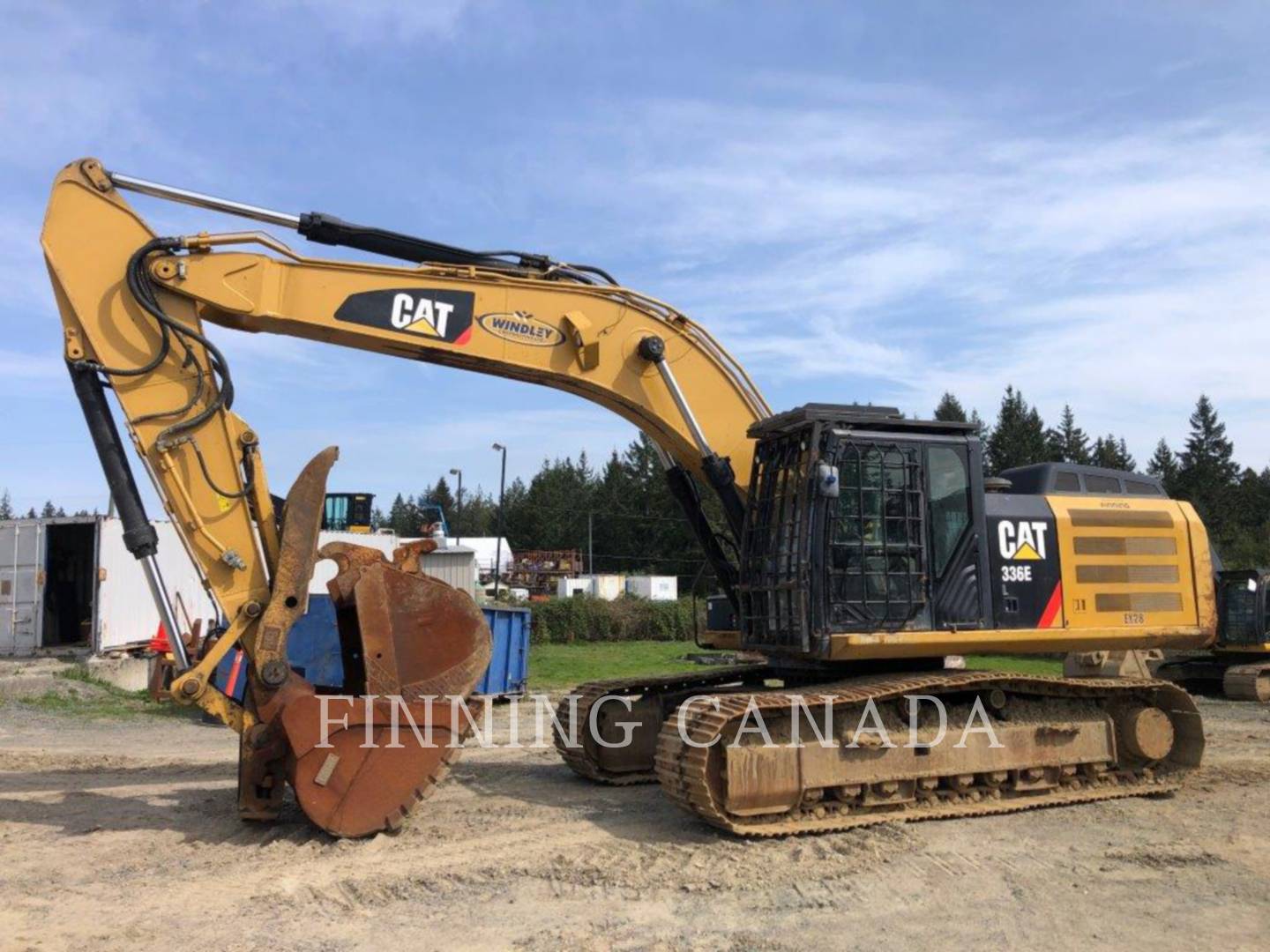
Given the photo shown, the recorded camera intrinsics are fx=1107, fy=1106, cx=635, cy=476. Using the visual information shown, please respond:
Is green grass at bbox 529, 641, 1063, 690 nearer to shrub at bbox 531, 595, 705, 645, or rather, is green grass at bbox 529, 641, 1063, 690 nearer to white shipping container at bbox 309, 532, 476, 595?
shrub at bbox 531, 595, 705, 645

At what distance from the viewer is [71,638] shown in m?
23.2

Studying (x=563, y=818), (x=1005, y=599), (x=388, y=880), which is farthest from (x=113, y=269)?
(x=1005, y=599)

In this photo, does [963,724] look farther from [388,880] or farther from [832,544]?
[388,880]

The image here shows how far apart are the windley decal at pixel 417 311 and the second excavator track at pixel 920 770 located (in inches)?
130

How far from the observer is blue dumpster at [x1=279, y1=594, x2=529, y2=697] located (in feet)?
49.7

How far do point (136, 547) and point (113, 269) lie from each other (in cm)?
192

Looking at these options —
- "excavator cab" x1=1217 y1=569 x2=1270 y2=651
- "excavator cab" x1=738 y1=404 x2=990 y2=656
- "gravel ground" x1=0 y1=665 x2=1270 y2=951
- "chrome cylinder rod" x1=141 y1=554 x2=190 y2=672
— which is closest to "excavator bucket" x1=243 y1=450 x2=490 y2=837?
"gravel ground" x1=0 y1=665 x2=1270 y2=951

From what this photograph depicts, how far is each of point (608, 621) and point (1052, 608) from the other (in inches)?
1112

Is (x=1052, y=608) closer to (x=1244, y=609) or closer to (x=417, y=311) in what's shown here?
(x=417, y=311)

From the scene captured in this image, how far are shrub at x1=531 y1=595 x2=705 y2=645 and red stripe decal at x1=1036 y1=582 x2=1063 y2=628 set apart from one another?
88.3ft

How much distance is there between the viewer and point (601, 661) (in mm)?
27516

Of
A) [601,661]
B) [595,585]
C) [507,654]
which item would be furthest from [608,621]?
[595,585]

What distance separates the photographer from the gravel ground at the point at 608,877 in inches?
226

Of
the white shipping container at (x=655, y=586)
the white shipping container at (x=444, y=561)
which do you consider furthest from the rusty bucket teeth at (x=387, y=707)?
the white shipping container at (x=655, y=586)
